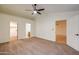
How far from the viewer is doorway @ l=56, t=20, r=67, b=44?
1684 mm

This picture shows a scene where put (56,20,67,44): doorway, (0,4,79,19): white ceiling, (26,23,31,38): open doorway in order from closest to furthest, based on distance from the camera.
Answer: (0,4,79,19): white ceiling → (56,20,67,44): doorway → (26,23,31,38): open doorway

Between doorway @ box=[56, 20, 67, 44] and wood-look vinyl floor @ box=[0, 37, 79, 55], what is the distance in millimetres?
98

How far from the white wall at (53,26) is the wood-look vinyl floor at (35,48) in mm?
107

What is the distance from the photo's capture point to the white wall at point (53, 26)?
1604mm

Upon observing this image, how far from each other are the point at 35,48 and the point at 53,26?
57 centimetres

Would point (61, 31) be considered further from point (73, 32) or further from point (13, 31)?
point (13, 31)

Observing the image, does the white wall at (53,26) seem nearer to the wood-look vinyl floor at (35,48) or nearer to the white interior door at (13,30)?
the wood-look vinyl floor at (35,48)

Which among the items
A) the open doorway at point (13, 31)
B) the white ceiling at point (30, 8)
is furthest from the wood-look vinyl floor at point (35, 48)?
the white ceiling at point (30, 8)

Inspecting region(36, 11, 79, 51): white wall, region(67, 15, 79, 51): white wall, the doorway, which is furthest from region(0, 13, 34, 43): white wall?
region(67, 15, 79, 51): white wall

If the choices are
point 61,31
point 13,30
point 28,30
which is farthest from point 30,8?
point 61,31

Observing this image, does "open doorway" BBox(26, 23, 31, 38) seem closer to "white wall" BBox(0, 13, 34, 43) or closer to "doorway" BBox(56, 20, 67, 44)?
→ "white wall" BBox(0, 13, 34, 43)

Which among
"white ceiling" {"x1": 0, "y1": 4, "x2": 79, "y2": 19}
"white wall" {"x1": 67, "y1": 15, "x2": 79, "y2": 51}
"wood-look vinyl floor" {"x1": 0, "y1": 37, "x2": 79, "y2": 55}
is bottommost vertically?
"wood-look vinyl floor" {"x1": 0, "y1": 37, "x2": 79, "y2": 55}

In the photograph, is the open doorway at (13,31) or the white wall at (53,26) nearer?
the white wall at (53,26)
